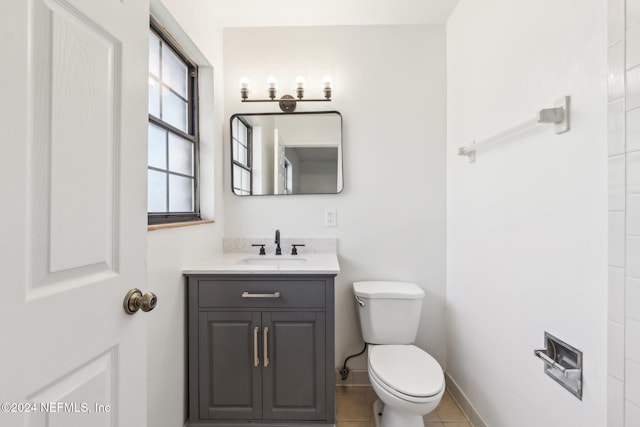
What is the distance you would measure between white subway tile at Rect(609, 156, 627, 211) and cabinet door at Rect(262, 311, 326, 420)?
1163 mm

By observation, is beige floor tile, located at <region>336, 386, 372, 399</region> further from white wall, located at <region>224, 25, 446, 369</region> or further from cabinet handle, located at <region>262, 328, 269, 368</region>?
cabinet handle, located at <region>262, 328, 269, 368</region>

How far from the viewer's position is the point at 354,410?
1718mm

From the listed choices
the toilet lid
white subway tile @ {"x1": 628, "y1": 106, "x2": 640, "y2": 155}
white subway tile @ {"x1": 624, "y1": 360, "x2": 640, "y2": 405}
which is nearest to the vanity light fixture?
white subway tile @ {"x1": 628, "y1": 106, "x2": 640, "y2": 155}

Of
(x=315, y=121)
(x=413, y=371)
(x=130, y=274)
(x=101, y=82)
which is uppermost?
(x=315, y=121)

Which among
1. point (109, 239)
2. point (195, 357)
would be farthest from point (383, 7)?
point (195, 357)

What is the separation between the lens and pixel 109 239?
712mm

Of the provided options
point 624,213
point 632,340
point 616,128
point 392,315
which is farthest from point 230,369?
point 616,128

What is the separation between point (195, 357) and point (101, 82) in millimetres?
1299

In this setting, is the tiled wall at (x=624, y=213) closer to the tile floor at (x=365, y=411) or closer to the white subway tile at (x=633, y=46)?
the white subway tile at (x=633, y=46)

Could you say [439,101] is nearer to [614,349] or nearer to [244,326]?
[614,349]

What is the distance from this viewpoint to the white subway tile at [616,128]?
0.78m

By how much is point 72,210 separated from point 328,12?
1.84 m

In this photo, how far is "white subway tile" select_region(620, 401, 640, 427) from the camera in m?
0.74

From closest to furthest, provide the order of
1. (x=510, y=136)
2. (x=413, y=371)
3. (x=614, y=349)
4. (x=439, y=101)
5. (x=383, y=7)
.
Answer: (x=614, y=349) < (x=510, y=136) < (x=413, y=371) < (x=383, y=7) < (x=439, y=101)
